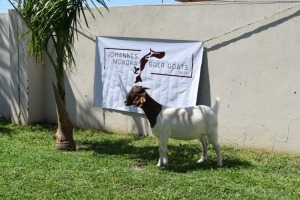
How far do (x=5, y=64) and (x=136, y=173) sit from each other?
5.59 meters

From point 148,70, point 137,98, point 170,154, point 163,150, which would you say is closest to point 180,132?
point 163,150

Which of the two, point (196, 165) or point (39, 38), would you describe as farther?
point (39, 38)

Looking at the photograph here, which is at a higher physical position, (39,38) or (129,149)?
Answer: (39,38)

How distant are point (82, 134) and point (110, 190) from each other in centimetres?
366

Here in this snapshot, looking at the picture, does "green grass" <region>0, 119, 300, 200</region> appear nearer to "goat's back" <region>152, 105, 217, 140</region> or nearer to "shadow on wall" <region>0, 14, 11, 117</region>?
"goat's back" <region>152, 105, 217, 140</region>

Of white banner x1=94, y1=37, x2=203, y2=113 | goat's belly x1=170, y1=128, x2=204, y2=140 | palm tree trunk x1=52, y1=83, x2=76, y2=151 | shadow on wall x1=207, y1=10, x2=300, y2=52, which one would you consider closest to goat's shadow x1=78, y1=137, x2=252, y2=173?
palm tree trunk x1=52, y1=83, x2=76, y2=151

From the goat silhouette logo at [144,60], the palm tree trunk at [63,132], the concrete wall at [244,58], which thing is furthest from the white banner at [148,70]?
the palm tree trunk at [63,132]

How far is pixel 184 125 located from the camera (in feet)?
20.1

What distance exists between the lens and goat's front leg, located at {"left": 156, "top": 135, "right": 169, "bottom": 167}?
241 inches

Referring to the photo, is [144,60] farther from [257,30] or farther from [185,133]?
[185,133]

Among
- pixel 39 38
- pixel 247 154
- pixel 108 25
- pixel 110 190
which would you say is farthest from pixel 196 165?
pixel 108 25

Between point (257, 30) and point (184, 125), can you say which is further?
point (257, 30)

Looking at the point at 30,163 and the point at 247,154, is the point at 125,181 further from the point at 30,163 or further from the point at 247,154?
the point at 247,154

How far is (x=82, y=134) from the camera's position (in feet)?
28.9
